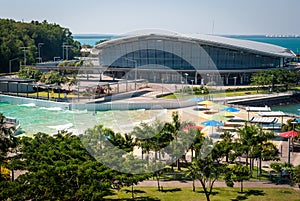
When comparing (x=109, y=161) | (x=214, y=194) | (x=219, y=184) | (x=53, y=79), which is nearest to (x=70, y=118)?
(x=53, y=79)

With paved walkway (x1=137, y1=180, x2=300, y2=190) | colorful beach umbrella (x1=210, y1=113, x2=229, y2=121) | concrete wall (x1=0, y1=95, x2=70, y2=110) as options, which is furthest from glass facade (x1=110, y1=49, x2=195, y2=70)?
paved walkway (x1=137, y1=180, x2=300, y2=190)

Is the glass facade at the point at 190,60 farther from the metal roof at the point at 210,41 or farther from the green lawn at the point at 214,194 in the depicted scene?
the green lawn at the point at 214,194

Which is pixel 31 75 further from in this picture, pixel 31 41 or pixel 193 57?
pixel 193 57

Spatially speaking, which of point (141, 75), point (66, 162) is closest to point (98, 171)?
point (66, 162)

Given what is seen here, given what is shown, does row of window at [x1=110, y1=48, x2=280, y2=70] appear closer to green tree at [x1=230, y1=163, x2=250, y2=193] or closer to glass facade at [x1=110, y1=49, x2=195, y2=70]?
glass facade at [x1=110, y1=49, x2=195, y2=70]

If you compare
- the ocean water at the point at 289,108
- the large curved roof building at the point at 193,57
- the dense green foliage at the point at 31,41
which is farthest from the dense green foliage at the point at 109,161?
the dense green foliage at the point at 31,41
